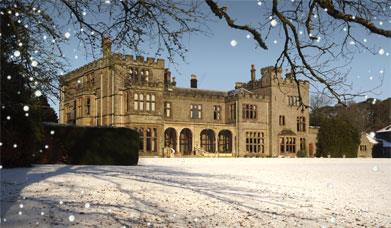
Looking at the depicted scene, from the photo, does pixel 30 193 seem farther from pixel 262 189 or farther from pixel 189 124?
pixel 189 124

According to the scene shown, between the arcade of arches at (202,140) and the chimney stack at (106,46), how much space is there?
2600 cm

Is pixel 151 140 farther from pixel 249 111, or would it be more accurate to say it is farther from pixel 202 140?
pixel 249 111

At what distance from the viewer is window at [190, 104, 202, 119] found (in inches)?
1382

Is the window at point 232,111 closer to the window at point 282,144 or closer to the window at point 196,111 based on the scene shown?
the window at point 196,111

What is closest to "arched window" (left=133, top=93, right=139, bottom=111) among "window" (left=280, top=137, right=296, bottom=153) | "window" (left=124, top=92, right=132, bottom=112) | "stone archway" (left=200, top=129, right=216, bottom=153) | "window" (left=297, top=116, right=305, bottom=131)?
"window" (left=124, top=92, right=132, bottom=112)

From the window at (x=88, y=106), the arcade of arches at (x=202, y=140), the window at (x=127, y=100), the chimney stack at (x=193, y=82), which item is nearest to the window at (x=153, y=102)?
the window at (x=127, y=100)

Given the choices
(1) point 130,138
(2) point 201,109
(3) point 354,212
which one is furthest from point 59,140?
(2) point 201,109

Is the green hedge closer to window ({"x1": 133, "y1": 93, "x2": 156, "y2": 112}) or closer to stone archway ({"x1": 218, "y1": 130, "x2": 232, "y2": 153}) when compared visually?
window ({"x1": 133, "y1": 93, "x2": 156, "y2": 112})

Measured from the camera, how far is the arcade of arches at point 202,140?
34.6m

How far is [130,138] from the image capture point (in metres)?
16.2

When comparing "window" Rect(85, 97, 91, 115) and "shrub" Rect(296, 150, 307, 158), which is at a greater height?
"window" Rect(85, 97, 91, 115)

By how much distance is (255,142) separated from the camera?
3694 cm

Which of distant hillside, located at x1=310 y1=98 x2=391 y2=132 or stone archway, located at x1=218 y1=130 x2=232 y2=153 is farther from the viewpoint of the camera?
distant hillside, located at x1=310 y1=98 x2=391 y2=132

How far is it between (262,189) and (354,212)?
247cm
